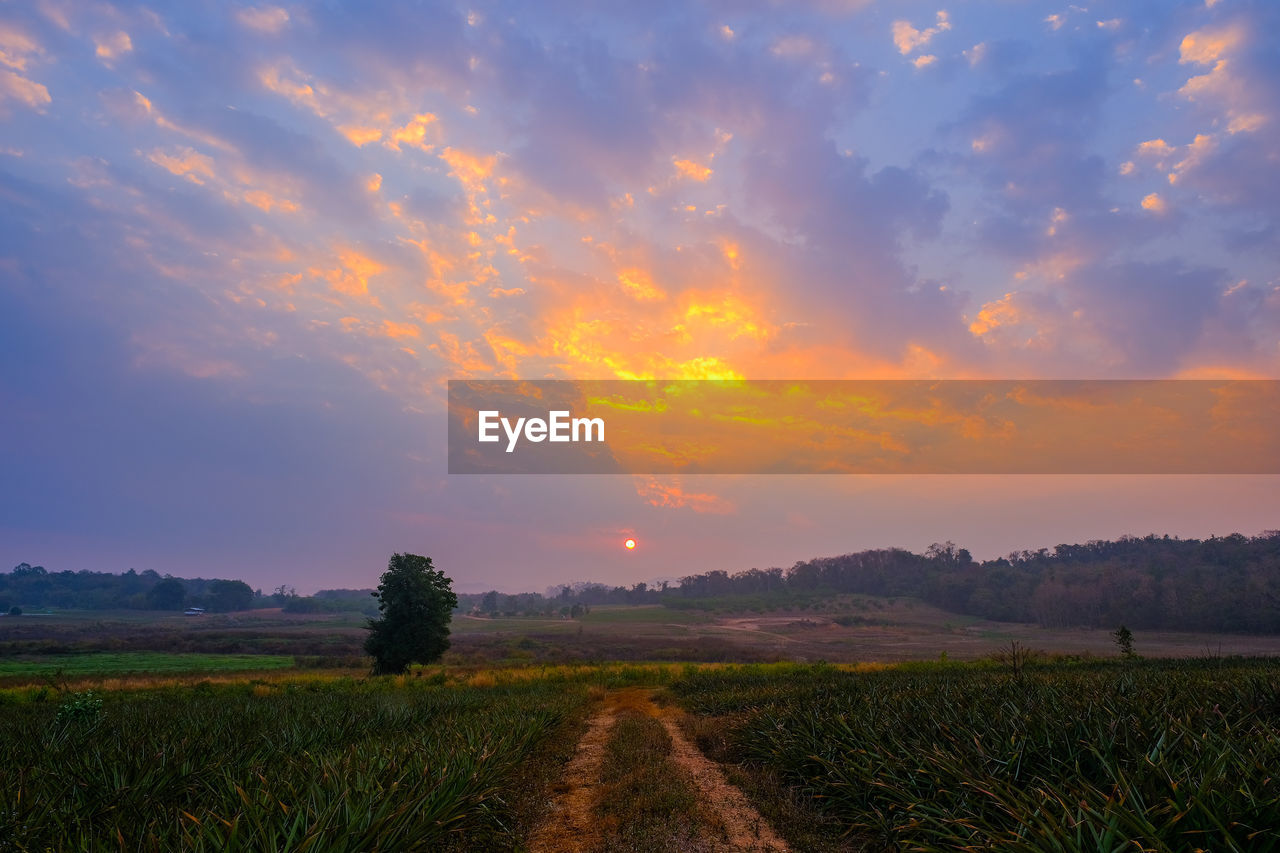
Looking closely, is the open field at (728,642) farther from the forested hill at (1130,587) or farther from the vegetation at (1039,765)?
the vegetation at (1039,765)

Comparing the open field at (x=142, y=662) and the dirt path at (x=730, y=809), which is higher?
the dirt path at (x=730, y=809)

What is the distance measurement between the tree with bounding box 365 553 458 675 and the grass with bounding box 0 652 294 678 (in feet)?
59.4

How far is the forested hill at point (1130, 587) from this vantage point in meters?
109

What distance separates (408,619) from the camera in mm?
48875

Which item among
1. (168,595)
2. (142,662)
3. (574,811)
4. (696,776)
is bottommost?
(168,595)

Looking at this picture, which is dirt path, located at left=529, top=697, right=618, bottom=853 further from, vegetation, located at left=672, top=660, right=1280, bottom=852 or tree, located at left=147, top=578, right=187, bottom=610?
tree, located at left=147, top=578, right=187, bottom=610

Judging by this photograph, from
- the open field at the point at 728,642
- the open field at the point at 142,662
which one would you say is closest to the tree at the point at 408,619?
the open field at the point at 728,642

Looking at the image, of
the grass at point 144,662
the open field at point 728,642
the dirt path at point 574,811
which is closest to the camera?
the dirt path at point 574,811

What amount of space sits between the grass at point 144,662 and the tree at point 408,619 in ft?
59.4

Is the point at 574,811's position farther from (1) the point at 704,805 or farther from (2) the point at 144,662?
(2) the point at 144,662

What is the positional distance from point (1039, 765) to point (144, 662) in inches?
3352

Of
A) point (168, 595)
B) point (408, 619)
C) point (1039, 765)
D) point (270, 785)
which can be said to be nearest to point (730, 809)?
point (1039, 765)

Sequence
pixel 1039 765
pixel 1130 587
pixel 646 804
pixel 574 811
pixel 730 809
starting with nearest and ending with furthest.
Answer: pixel 1039 765 → pixel 646 804 → pixel 730 809 → pixel 574 811 → pixel 1130 587

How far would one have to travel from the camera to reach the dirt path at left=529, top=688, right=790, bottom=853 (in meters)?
7.27
